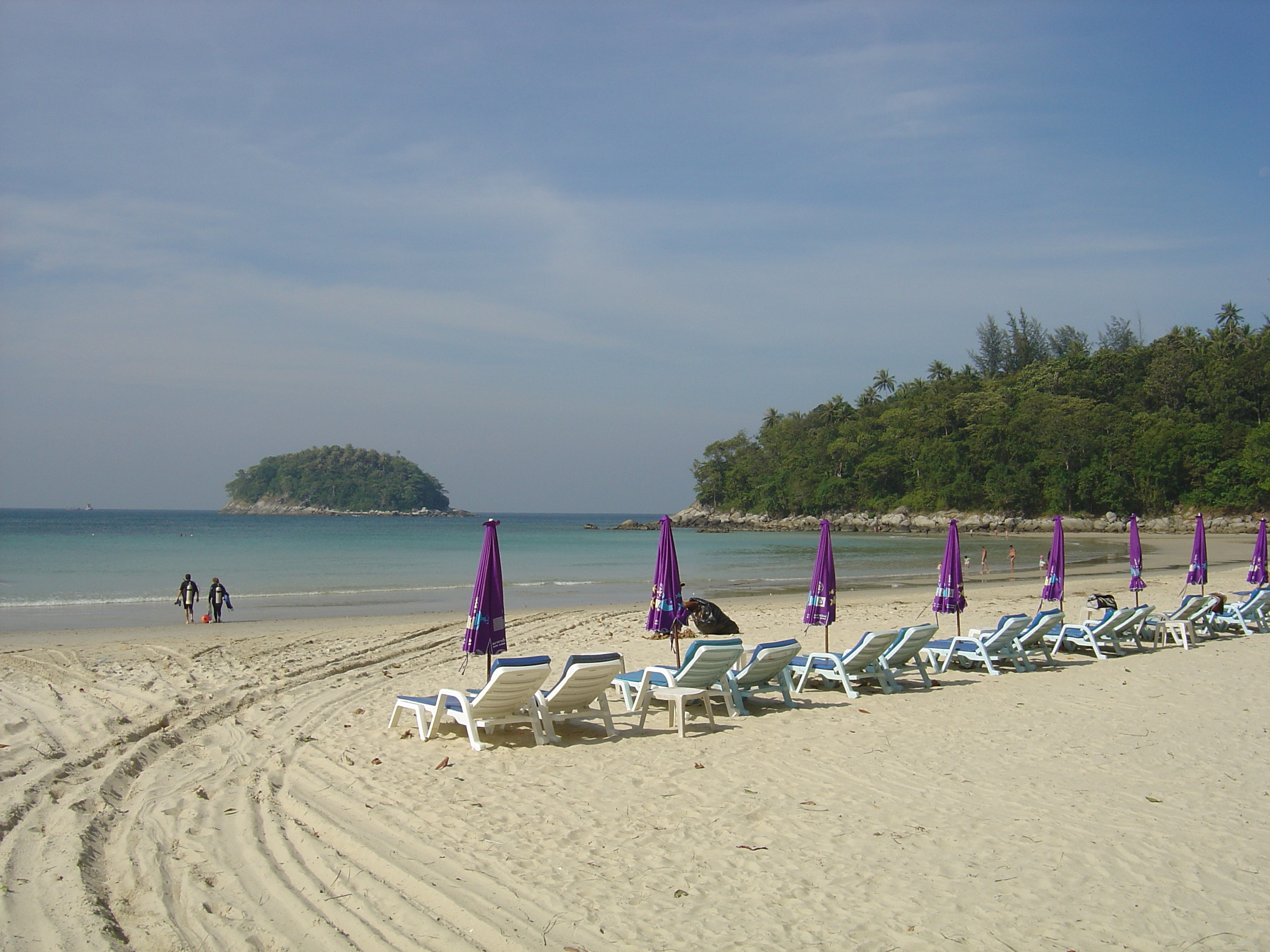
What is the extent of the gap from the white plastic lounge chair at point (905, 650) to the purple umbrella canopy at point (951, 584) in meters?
1.83

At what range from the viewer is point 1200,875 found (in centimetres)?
424

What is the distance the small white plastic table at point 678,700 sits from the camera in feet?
23.5

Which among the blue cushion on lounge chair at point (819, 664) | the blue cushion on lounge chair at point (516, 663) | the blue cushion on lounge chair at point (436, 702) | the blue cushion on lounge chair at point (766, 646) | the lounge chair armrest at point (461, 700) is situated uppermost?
the blue cushion on lounge chair at point (516, 663)

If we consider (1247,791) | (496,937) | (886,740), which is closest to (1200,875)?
(1247,791)

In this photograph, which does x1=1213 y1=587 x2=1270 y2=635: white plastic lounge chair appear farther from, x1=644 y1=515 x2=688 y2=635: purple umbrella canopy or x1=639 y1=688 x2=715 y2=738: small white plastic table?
x1=639 y1=688 x2=715 y2=738: small white plastic table

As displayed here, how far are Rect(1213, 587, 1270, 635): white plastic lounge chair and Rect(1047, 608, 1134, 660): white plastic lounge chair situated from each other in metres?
3.16

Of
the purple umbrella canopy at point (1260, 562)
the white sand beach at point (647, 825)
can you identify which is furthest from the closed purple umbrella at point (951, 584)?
the purple umbrella canopy at point (1260, 562)

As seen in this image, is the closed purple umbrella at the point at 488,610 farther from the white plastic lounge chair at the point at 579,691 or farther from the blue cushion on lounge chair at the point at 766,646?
the blue cushion on lounge chair at the point at 766,646

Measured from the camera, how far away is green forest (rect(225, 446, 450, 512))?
15738 cm

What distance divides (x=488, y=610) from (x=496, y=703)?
3.30 feet

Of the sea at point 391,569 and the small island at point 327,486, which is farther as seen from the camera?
the small island at point 327,486

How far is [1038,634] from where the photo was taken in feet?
35.7

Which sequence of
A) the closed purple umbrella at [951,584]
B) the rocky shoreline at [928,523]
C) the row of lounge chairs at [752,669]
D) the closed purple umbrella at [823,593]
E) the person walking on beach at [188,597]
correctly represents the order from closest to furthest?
the row of lounge chairs at [752,669] → the closed purple umbrella at [823,593] → the closed purple umbrella at [951,584] → the person walking on beach at [188,597] → the rocky shoreline at [928,523]

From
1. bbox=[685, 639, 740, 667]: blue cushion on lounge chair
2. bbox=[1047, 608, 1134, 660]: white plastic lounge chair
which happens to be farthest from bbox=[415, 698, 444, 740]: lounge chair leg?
bbox=[1047, 608, 1134, 660]: white plastic lounge chair
